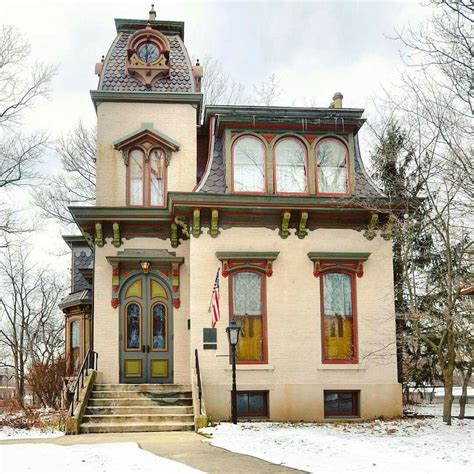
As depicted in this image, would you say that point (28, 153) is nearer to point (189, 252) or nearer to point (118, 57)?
point (118, 57)

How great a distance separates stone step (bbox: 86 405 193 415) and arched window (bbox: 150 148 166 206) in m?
5.70

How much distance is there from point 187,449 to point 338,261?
775cm

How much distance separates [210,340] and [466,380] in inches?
276

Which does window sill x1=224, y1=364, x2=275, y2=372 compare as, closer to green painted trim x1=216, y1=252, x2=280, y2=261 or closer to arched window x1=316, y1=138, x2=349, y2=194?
green painted trim x1=216, y1=252, x2=280, y2=261

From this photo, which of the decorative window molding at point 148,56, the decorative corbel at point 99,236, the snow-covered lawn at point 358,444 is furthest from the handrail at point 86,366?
the decorative window molding at point 148,56

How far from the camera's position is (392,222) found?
18016 millimetres

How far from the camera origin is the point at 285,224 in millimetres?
18000

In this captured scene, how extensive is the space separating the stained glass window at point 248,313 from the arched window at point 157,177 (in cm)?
329

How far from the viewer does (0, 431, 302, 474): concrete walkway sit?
10078 mm

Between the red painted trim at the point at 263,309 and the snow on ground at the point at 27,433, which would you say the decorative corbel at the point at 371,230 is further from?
the snow on ground at the point at 27,433

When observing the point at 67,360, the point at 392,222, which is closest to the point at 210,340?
the point at 392,222

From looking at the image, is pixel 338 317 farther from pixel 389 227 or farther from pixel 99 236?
pixel 99 236

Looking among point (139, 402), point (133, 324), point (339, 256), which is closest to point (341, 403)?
point (339, 256)

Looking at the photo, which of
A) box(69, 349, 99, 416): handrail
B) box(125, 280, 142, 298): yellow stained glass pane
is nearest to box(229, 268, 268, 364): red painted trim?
box(125, 280, 142, 298): yellow stained glass pane
